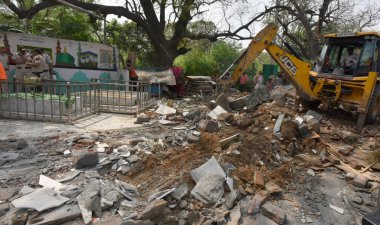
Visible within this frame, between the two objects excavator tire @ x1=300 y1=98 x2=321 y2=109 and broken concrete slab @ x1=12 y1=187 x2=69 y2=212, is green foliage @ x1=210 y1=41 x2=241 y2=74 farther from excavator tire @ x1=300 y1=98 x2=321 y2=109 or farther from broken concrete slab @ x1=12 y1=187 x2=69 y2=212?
broken concrete slab @ x1=12 y1=187 x2=69 y2=212

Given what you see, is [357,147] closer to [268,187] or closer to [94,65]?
[268,187]

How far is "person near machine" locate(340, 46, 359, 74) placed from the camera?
8602 mm

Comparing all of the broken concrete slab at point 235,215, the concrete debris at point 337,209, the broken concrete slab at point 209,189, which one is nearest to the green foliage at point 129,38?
the broken concrete slab at point 209,189

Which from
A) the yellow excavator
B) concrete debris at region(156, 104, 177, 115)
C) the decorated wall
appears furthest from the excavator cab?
the decorated wall

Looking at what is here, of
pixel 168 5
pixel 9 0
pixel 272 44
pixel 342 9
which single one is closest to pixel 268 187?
pixel 272 44

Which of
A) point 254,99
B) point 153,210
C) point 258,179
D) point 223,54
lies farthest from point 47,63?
point 223,54

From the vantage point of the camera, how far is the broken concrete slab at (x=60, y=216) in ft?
10.5

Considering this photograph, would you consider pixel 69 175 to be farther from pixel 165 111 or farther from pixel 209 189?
pixel 165 111

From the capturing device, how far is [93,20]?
16.0 m

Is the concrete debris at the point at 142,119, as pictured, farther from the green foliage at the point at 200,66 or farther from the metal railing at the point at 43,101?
the green foliage at the point at 200,66

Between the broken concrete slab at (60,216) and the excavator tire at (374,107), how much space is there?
7896mm

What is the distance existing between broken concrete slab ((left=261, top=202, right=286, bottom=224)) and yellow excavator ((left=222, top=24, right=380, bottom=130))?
4.56 meters

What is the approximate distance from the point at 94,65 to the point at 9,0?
607 centimetres

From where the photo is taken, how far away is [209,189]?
12.8ft
